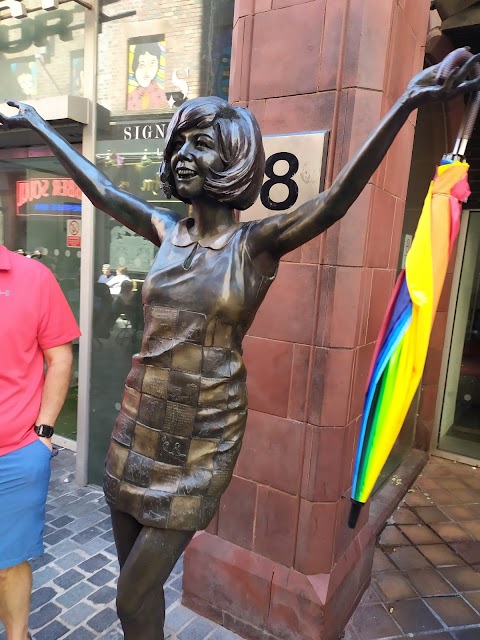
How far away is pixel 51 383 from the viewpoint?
94.7 inches

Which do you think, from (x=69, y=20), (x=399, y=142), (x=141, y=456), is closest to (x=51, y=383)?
(x=141, y=456)

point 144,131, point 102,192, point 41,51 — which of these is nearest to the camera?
point 102,192

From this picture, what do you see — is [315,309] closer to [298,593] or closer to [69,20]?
[298,593]

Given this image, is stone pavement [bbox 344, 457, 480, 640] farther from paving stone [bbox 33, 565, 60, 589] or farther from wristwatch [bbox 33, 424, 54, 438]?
wristwatch [bbox 33, 424, 54, 438]

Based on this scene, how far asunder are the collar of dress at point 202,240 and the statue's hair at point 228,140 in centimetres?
10

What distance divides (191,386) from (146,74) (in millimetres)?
3143

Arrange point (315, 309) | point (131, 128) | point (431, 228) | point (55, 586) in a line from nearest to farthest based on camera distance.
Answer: point (431, 228), point (315, 309), point (55, 586), point (131, 128)

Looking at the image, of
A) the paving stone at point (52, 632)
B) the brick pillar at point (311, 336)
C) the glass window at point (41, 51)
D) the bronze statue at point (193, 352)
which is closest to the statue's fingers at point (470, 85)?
the bronze statue at point (193, 352)

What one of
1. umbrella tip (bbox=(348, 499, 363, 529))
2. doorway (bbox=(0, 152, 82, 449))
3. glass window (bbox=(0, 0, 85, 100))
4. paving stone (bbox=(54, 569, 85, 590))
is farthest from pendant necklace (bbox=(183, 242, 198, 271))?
doorway (bbox=(0, 152, 82, 449))

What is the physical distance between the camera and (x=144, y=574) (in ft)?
5.34

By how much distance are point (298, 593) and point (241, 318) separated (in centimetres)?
181

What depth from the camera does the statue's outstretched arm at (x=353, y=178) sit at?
1245mm

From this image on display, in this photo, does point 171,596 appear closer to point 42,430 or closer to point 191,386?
point 42,430

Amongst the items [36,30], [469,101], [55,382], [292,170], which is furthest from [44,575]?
[36,30]
